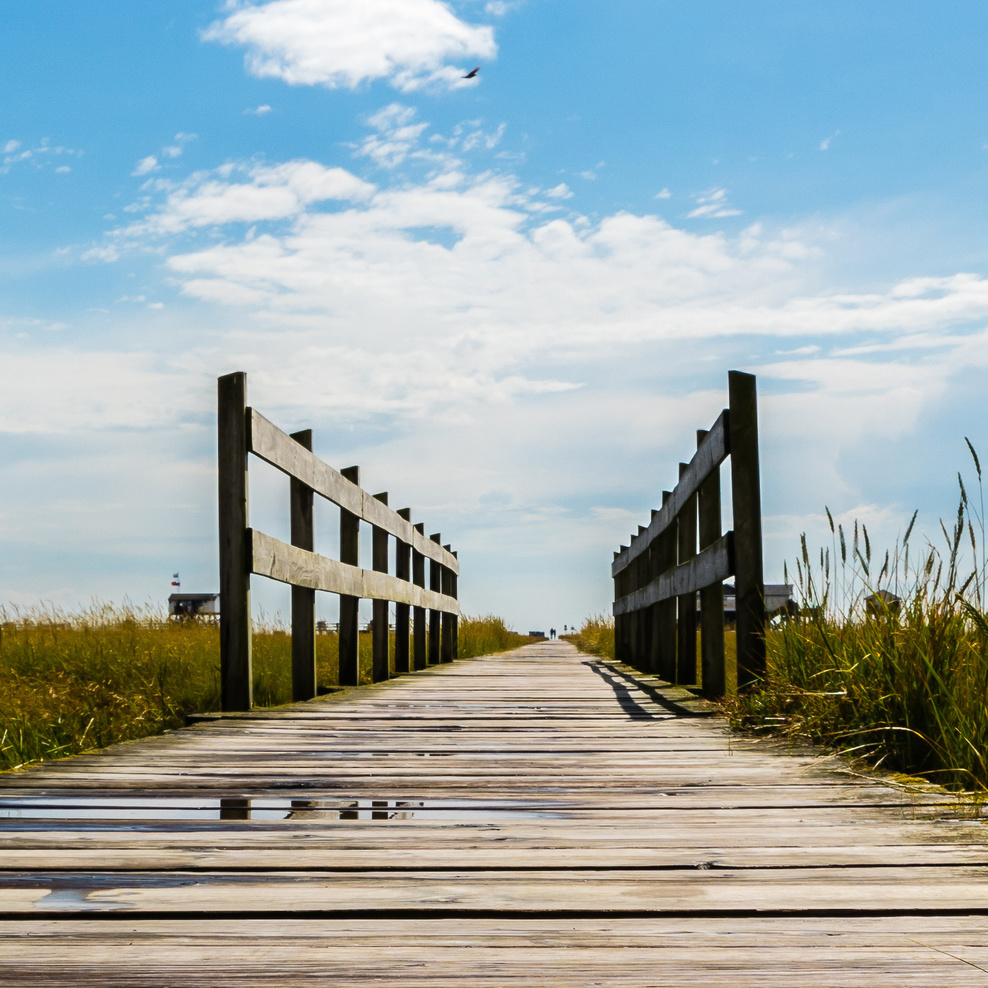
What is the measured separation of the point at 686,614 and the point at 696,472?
128cm

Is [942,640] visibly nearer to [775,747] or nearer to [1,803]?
[775,747]

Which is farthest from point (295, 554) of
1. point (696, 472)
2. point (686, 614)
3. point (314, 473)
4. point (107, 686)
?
point (686, 614)

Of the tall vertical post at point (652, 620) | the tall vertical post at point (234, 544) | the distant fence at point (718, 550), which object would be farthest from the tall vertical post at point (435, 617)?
the tall vertical post at point (234, 544)

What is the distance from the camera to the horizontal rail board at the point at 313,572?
4414 millimetres

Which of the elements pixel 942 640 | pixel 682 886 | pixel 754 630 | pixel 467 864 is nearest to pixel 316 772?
pixel 467 864

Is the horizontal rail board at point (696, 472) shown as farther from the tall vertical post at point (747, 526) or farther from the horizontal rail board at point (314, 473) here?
the horizontal rail board at point (314, 473)

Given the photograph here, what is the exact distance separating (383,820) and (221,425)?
264 centimetres

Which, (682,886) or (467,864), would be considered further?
(467,864)

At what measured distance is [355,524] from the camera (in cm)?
637

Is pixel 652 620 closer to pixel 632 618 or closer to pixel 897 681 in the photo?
pixel 632 618

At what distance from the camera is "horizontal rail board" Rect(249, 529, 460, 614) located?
174 inches

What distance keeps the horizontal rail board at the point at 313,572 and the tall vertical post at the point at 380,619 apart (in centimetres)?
13

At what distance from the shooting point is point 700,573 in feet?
17.1

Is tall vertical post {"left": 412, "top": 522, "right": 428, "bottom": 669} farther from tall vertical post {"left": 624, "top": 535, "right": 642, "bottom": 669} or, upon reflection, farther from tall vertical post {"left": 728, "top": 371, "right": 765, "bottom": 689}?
tall vertical post {"left": 728, "top": 371, "right": 765, "bottom": 689}
